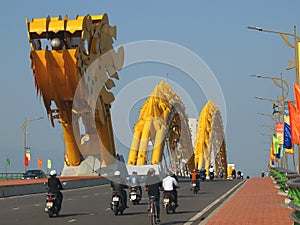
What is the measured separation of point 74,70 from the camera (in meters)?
61.9

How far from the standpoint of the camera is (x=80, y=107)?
6656 centimetres

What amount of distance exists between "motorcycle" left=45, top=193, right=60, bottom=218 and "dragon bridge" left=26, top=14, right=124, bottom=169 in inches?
1474

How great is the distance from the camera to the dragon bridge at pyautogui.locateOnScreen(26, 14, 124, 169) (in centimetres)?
6206

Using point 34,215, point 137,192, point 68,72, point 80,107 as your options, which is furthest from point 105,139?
point 34,215

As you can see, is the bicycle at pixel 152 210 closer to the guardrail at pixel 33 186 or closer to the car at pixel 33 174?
the guardrail at pixel 33 186

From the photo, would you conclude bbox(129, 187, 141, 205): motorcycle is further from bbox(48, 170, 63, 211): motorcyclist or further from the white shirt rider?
bbox(48, 170, 63, 211): motorcyclist

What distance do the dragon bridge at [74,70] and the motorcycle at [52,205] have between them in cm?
3743

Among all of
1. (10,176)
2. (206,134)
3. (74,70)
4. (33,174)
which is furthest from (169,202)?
(206,134)

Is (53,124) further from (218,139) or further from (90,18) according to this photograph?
(218,139)

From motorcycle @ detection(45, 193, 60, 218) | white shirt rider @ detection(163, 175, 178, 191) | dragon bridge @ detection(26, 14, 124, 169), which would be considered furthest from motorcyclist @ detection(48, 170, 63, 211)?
dragon bridge @ detection(26, 14, 124, 169)

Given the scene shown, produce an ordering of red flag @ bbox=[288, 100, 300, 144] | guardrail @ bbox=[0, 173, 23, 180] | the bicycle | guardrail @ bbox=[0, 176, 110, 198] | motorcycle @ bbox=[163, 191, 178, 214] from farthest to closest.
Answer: guardrail @ bbox=[0, 173, 23, 180] → guardrail @ bbox=[0, 176, 110, 198] → red flag @ bbox=[288, 100, 300, 144] → motorcycle @ bbox=[163, 191, 178, 214] → the bicycle

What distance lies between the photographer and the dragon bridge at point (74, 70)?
6206cm

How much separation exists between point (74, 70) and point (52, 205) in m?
38.4

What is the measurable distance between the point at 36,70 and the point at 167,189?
132 feet
